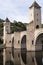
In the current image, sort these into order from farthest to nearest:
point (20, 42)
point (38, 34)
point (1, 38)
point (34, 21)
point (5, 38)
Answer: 1. point (1, 38)
2. point (5, 38)
3. point (20, 42)
4. point (34, 21)
5. point (38, 34)

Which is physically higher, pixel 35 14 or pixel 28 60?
pixel 35 14

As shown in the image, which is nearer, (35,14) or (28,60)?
(28,60)

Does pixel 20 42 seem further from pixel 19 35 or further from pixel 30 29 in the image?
pixel 30 29

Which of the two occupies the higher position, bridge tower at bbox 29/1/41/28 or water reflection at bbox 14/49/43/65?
bridge tower at bbox 29/1/41/28

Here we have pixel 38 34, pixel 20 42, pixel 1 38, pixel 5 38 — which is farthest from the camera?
pixel 1 38

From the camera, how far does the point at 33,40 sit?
3612 cm

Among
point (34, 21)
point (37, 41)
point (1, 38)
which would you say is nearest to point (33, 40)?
point (37, 41)

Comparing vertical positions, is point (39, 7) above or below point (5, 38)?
above

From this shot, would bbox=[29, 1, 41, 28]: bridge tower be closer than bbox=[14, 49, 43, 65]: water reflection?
No

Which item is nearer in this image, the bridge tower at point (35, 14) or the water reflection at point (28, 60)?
the water reflection at point (28, 60)

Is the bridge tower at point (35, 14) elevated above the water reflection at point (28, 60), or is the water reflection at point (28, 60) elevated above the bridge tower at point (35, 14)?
the bridge tower at point (35, 14)

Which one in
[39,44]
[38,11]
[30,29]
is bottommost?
[39,44]

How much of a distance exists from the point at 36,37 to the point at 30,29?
7.52 feet

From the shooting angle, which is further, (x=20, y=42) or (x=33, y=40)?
(x=20, y=42)
